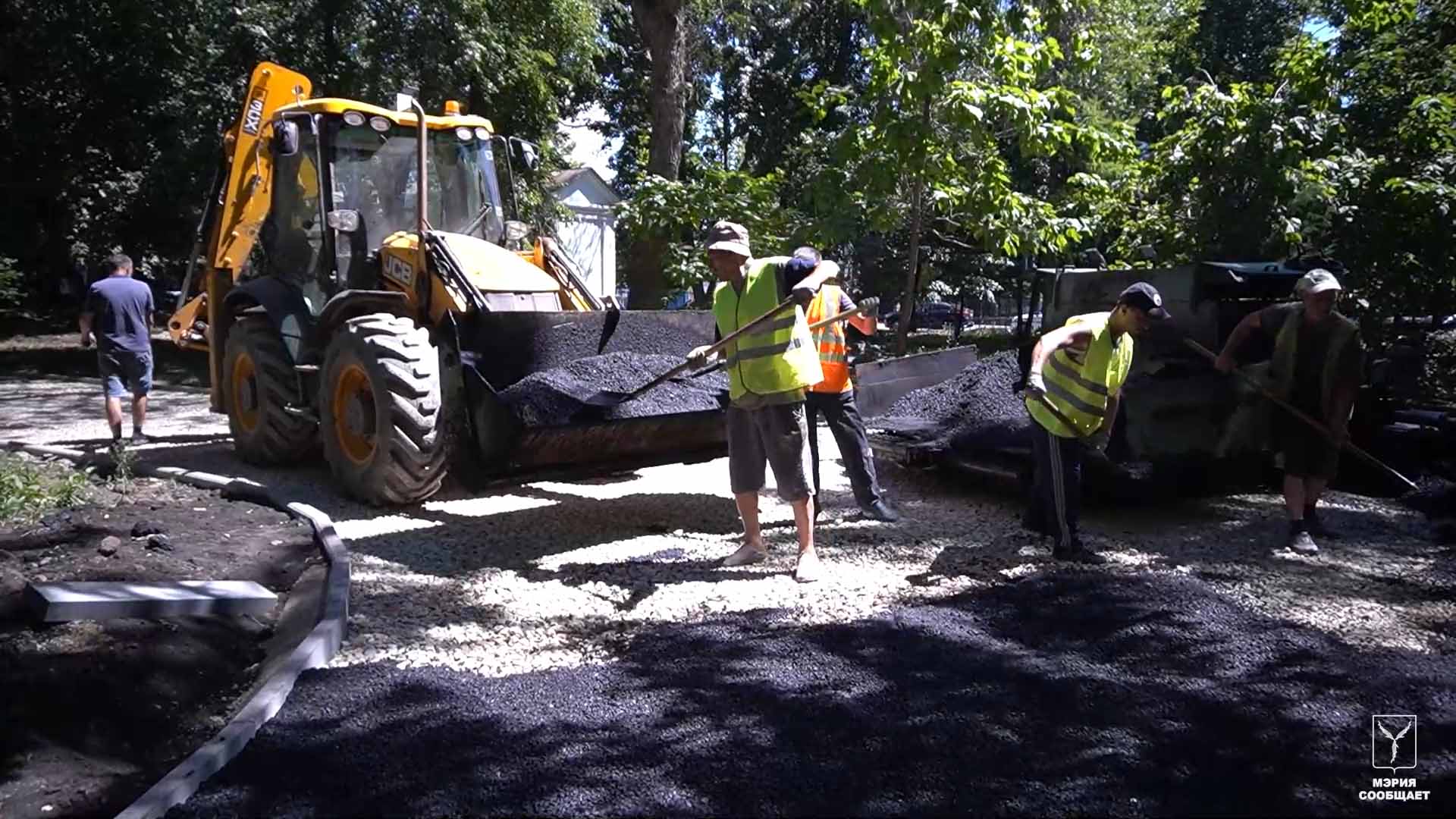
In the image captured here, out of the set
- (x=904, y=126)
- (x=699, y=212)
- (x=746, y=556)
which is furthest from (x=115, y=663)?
(x=699, y=212)

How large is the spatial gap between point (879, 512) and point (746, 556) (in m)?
1.31

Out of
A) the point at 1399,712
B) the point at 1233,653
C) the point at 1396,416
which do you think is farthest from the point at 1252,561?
the point at 1396,416

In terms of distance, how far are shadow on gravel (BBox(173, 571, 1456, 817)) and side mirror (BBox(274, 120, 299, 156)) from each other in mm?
4202

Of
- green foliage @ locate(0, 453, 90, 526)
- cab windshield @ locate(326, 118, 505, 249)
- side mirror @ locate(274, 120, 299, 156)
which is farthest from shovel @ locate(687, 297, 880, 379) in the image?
green foliage @ locate(0, 453, 90, 526)

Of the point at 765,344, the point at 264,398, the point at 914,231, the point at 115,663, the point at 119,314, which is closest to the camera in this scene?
the point at 115,663

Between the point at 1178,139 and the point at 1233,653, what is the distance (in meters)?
7.30

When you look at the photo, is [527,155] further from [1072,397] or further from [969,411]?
[1072,397]

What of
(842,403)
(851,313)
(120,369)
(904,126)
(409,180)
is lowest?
(842,403)

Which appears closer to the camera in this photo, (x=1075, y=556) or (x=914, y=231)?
(x=1075, y=556)

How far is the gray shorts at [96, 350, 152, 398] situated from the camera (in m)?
9.48

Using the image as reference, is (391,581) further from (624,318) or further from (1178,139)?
(1178,139)

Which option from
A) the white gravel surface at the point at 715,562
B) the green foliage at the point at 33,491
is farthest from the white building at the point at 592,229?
the green foliage at the point at 33,491

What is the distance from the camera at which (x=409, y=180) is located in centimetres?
818

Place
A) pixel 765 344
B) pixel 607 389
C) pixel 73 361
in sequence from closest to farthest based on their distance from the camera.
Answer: pixel 765 344
pixel 607 389
pixel 73 361
